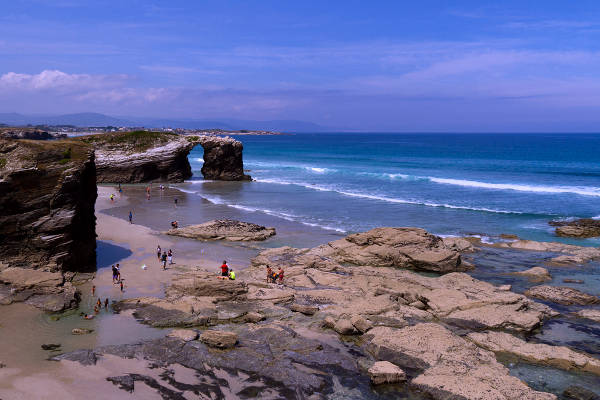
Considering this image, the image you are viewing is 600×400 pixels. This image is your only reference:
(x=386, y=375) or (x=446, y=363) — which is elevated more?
(x=446, y=363)

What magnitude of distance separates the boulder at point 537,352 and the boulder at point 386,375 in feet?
13.7

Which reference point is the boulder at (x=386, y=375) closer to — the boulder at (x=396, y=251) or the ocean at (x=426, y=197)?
the boulder at (x=396, y=251)

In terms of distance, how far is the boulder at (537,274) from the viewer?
23.7m

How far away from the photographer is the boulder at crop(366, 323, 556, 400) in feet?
41.2

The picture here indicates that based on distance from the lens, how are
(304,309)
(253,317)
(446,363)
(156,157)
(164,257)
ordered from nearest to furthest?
(446,363)
(253,317)
(304,309)
(164,257)
(156,157)

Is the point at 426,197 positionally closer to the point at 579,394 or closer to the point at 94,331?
the point at 579,394

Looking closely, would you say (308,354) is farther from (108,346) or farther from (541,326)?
(541,326)

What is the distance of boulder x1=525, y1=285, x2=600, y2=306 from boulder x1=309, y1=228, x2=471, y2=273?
14.4 feet

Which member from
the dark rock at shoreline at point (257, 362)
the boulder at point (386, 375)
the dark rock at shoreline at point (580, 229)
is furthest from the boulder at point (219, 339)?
the dark rock at shoreline at point (580, 229)

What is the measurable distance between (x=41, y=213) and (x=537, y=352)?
21004 mm

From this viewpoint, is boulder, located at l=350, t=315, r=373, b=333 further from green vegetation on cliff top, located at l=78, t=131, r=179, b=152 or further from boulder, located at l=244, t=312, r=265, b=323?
green vegetation on cliff top, located at l=78, t=131, r=179, b=152

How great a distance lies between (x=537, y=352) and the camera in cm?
1536

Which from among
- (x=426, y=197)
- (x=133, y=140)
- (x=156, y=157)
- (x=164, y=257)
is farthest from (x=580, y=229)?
(x=133, y=140)

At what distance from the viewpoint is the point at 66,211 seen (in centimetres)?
2134
